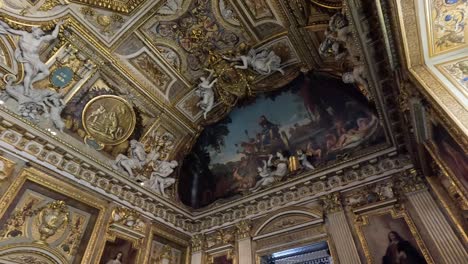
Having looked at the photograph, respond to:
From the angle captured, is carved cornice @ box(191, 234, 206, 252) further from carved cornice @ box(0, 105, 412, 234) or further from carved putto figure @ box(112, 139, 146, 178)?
carved putto figure @ box(112, 139, 146, 178)

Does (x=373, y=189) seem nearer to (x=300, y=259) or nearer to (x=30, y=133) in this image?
(x=300, y=259)

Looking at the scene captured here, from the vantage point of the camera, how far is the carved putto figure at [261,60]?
8.93 m

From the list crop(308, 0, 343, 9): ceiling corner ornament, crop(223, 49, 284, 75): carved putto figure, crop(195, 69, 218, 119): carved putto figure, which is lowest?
crop(308, 0, 343, 9): ceiling corner ornament

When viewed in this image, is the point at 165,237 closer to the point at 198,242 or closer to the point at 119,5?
the point at 198,242

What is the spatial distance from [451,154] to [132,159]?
25.6ft

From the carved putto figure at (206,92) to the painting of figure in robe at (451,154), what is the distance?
6591 mm

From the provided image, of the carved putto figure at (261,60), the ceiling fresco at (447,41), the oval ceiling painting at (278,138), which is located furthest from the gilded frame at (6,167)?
the ceiling fresco at (447,41)

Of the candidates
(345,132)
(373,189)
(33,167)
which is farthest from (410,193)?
(33,167)

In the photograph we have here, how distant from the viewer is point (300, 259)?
729 cm

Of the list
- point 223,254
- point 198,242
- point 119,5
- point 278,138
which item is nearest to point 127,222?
point 198,242

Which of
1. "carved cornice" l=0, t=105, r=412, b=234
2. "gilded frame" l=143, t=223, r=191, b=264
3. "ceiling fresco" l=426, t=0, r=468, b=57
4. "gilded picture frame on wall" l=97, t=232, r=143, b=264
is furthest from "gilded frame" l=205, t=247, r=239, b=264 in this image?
"ceiling fresco" l=426, t=0, r=468, b=57

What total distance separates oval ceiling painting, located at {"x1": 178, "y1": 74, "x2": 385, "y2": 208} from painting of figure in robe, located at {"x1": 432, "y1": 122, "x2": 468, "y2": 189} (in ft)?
9.42

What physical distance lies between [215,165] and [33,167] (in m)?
5.70

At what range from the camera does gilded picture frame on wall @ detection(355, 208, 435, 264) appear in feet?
18.5
